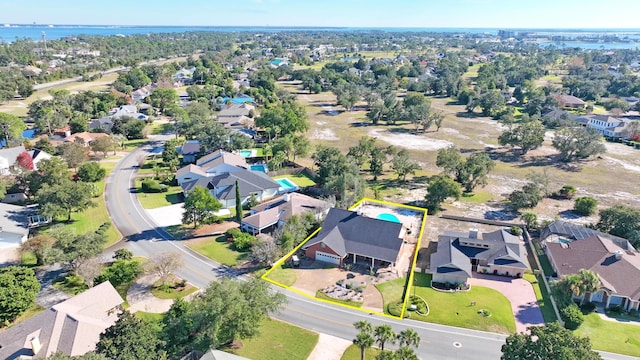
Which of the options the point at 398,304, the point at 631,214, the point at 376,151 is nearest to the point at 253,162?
the point at 376,151

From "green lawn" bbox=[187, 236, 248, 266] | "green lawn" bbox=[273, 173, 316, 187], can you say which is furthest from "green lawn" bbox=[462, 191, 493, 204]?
"green lawn" bbox=[187, 236, 248, 266]

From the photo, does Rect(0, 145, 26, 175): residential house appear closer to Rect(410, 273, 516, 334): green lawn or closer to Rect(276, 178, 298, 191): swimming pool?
Rect(276, 178, 298, 191): swimming pool

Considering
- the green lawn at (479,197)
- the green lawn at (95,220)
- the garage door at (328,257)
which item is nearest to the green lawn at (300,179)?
the garage door at (328,257)

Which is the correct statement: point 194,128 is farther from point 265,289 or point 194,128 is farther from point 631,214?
point 631,214

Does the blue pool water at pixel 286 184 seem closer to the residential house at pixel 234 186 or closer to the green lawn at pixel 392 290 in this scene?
the residential house at pixel 234 186

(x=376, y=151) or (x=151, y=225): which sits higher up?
(x=376, y=151)

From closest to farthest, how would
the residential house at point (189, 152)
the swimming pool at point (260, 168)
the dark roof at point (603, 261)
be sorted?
the dark roof at point (603, 261), the swimming pool at point (260, 168), the residential house at point (189, 152)
